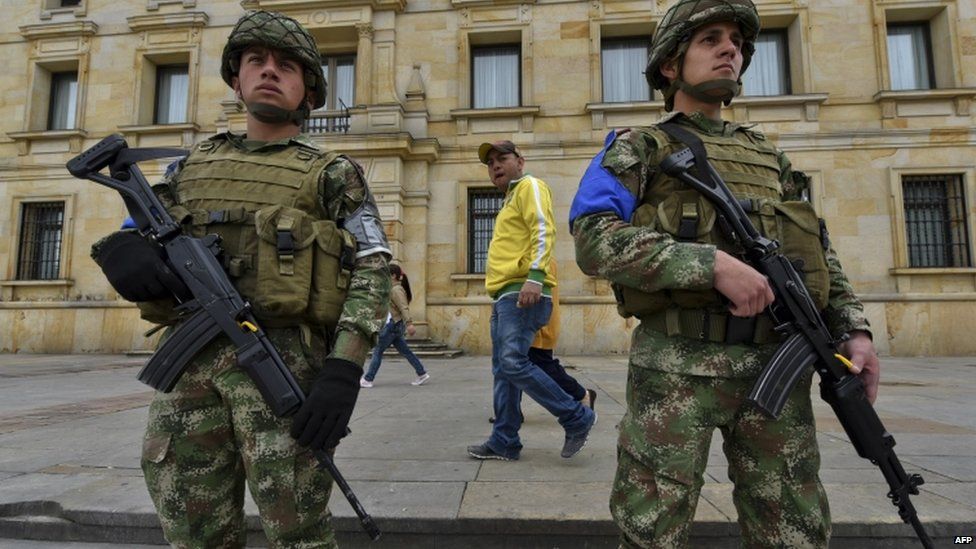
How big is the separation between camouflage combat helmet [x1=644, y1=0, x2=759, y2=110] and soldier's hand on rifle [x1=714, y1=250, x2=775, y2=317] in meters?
0.64

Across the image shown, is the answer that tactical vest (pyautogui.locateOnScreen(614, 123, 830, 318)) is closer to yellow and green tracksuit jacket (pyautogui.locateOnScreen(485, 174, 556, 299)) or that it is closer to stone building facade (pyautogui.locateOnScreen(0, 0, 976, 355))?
yellow and green tracksuit jacket (pyautogui.locateOnScreen(485, 174, 556, 299))

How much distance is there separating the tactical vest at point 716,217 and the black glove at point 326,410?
2.63 feet

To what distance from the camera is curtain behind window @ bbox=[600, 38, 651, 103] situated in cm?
1218

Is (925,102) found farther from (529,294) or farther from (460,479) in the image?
(460,479)

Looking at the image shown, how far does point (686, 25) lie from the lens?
5.49ft

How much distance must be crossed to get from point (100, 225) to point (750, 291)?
47.7 feet

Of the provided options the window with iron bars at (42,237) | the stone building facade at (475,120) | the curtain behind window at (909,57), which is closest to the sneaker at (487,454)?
the stone building facade at (475,120)

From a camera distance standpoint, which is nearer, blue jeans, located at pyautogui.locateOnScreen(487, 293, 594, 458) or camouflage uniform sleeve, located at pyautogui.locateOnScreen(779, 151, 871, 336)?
camouflage uniform sleeve, located at pyautogui.locateOnScreen(779, 151, 871, 336)

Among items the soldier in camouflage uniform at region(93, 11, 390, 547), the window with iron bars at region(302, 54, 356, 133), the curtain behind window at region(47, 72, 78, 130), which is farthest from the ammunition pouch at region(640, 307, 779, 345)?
the curtain behind window at region(47, 72, 78, 130)

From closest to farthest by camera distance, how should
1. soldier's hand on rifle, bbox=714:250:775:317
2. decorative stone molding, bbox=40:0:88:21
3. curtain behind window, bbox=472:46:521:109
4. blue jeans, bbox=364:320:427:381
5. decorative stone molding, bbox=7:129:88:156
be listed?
soldier's hand on rifle, bbox=714:250:775:317 < blue jeans, bbox=364:320:427:381 < curtain behind window, bbox=472:46:521:109 < decorative stone molding, bbox=7:129:88:156 < decorative stone molding, bbox=40:0:88:21

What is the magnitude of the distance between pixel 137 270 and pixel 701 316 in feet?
4.93

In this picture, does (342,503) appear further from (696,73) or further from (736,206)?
(696,73)

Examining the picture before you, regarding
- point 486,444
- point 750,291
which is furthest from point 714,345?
point 486,444

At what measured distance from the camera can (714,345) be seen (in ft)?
4.84
